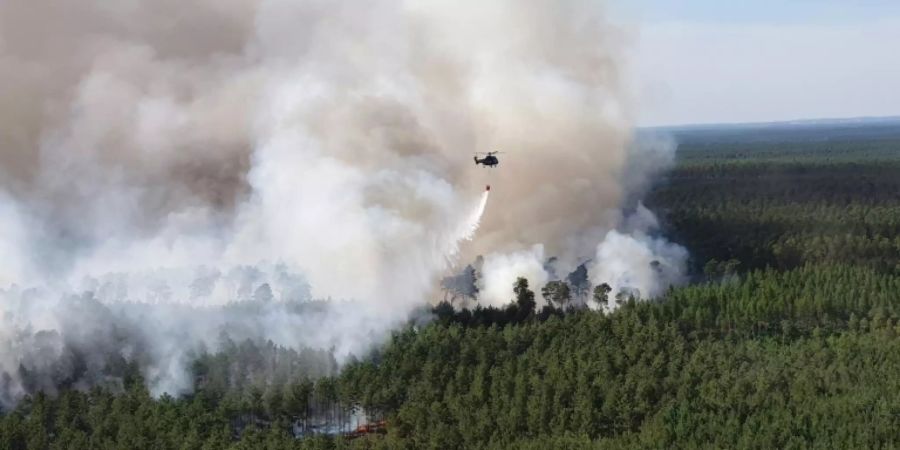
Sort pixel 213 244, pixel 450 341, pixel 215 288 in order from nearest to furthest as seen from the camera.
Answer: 1. pixel 450 341
2. pixel 215 288
3. pixel 213 244

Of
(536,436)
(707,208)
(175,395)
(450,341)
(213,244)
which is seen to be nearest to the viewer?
(536,436)

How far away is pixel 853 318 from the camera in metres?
48.2

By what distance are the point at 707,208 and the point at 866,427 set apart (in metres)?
68.5

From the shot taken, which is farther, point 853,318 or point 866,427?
point 853,318

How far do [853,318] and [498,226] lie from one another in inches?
761

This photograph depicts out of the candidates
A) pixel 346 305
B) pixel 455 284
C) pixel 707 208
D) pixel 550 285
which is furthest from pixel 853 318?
pixel 707 208

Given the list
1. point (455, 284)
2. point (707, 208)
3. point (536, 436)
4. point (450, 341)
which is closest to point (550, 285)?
point (455, 284)

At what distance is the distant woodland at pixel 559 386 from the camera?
3403 centimetres

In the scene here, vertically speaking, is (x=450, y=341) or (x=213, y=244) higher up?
(x=213, y=244)

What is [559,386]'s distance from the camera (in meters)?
36.9

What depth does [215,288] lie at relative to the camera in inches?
2084

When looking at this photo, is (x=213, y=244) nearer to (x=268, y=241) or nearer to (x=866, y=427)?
(x=268, y=241)

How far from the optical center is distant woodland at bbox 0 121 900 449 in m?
34.0

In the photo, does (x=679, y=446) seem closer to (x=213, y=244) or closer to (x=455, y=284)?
(x=455, y=284)
